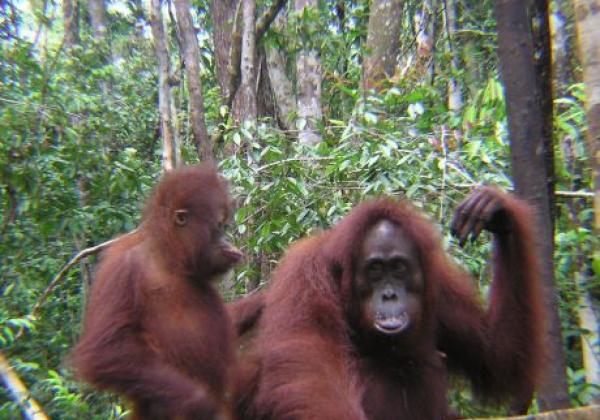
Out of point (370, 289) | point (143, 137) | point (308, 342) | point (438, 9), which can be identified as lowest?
point (308, 342)

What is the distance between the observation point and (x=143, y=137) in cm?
748

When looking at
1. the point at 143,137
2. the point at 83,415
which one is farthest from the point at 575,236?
the point at 143,137

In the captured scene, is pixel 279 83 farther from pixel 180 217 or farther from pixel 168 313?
pixel 168 313

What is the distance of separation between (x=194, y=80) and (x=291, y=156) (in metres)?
0.96

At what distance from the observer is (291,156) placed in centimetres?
454

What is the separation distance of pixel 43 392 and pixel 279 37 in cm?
354

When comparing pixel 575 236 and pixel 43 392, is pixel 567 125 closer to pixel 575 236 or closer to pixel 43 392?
pixel 575 236

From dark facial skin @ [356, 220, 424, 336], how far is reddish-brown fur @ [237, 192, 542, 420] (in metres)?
0.04

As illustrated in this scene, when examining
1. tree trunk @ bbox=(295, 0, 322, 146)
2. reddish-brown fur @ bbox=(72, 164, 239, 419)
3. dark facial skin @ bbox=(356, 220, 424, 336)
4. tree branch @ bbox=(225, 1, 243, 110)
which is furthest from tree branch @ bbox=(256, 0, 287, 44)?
dark facial skin @ bbox=(356, 220, 424, 336)

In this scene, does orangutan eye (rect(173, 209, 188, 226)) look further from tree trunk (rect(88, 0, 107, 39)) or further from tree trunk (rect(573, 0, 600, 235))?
tree trunk (rect(88, 0, 107, 39))

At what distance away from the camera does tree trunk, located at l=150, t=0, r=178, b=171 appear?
429cm

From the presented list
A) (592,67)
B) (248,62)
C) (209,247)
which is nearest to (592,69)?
(592,67)

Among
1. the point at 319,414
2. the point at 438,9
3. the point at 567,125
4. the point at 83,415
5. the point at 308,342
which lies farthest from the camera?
the point at 438,9

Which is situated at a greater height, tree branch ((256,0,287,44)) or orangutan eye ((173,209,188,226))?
tree branch ((256,0,287,44))
